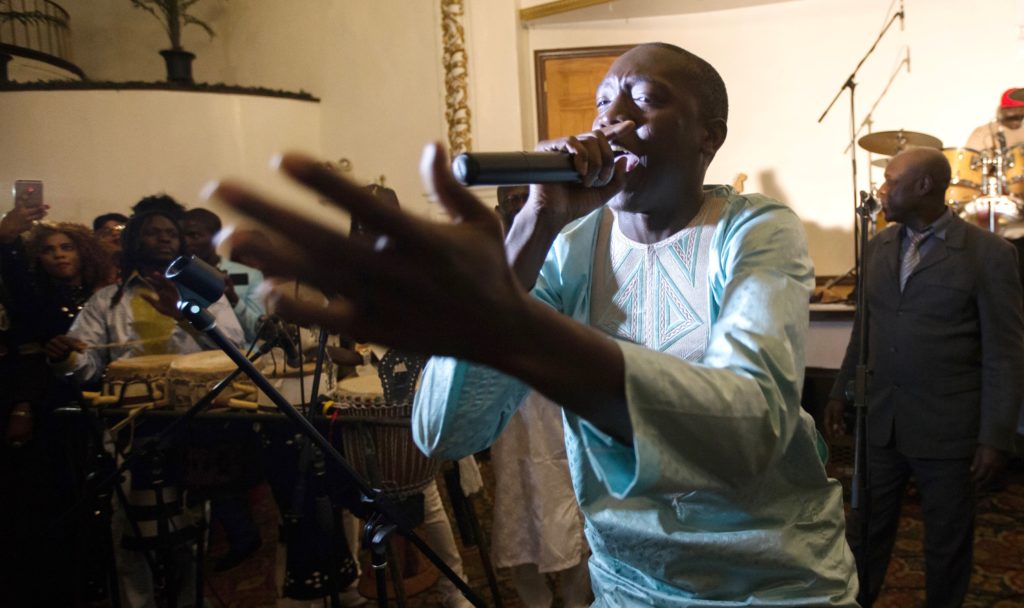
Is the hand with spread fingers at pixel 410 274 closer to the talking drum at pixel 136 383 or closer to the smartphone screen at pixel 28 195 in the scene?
the talking drum at pixel 136 383

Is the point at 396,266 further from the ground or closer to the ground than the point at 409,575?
further from the ground

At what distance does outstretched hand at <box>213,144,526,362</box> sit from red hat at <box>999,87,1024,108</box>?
6219 millimetres

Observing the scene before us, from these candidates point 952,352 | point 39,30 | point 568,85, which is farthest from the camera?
point 39,30

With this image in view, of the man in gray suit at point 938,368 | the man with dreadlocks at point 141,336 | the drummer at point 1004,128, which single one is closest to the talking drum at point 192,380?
the man with dreadlocks at point 141,336

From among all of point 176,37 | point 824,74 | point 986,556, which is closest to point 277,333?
point 986,556

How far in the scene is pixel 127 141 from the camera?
683 cm

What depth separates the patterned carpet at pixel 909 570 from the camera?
11.2ft

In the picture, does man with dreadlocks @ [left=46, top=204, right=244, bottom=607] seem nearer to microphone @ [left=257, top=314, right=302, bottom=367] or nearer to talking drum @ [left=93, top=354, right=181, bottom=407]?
talking drum @ [left=93, top=354, right=181, bottom=407]

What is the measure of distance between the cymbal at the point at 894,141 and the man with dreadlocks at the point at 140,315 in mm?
5127

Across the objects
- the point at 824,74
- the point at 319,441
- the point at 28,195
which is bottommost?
the point at 319,441

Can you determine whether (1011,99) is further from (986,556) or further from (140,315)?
(140,315)

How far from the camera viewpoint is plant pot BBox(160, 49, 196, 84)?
738cm

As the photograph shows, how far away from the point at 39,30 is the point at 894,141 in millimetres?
9297

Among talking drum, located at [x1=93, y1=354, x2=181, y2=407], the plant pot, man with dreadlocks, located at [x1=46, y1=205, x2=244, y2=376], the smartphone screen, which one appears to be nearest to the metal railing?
the plant pot
